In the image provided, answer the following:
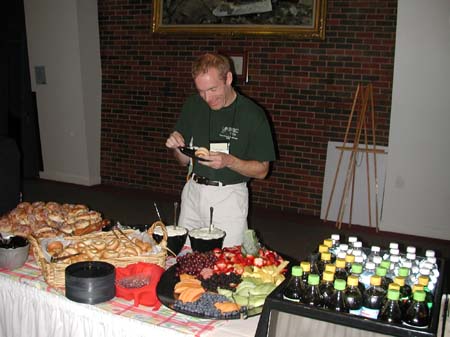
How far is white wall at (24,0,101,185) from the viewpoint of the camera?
6234 millimetres

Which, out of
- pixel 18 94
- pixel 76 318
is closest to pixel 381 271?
pixel 76 318

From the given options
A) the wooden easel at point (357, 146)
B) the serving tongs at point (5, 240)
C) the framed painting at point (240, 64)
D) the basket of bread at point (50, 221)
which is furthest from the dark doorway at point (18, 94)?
the serving tongs at point (5, 240)

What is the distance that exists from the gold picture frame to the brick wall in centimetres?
10

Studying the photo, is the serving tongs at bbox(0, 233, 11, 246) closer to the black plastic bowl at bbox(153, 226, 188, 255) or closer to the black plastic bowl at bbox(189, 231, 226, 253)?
the black plastic bowl at bbox(153, 226, 188, 255)

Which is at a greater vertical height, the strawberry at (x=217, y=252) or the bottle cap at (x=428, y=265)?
the bottle cap at (x=428, y=265)

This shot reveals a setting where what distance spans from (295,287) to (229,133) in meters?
1.20

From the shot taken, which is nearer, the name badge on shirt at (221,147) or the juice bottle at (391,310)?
the juice bottle at (391,310)

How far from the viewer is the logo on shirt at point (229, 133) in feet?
8.33

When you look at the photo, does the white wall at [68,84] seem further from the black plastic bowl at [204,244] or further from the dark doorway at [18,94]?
the black plastic bowl at [204,244]

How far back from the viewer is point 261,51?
215 inches

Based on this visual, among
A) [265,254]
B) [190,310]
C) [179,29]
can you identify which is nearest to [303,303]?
[190,310]

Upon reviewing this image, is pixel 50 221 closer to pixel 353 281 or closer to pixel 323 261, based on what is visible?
pixel 323 261

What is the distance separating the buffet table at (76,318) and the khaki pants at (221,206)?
54 cm

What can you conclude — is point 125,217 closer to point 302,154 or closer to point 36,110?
point 302,154
